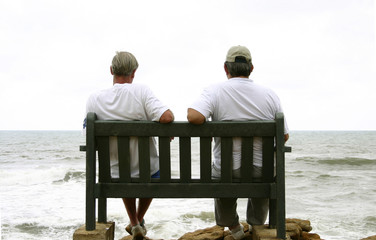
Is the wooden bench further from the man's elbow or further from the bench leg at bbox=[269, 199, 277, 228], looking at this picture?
Answer: the bench leg at bbox=[269, 199, 277, 228]

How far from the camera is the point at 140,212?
152 inches

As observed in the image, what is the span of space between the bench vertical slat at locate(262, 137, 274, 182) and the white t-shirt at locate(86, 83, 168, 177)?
3.07 ft

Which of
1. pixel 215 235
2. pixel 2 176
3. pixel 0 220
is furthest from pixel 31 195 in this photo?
pixel 215 235

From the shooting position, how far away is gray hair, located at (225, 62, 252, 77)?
3.45m

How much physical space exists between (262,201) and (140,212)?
116 cm

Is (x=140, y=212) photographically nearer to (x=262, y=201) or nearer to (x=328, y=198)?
(x=262, y=201)

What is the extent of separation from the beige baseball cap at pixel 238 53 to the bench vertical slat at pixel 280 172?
2.00ft

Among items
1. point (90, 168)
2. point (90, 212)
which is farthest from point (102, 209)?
point (90, 168)

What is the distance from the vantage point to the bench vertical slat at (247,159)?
10.5 ft

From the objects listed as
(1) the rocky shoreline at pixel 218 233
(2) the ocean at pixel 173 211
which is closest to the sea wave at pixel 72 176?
(2) the ocean at pixel 173 211

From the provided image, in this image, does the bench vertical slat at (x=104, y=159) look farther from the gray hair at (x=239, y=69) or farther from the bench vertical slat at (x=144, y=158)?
the gray hair at (x=239, y=69)

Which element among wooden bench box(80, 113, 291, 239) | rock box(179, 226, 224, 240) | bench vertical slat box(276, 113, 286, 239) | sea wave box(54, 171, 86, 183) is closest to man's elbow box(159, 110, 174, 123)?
wooden bench box(80, 113, 291, 239)

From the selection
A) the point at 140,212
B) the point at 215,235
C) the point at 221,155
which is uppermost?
the point at 221,155

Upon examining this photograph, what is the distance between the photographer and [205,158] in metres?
3.22
